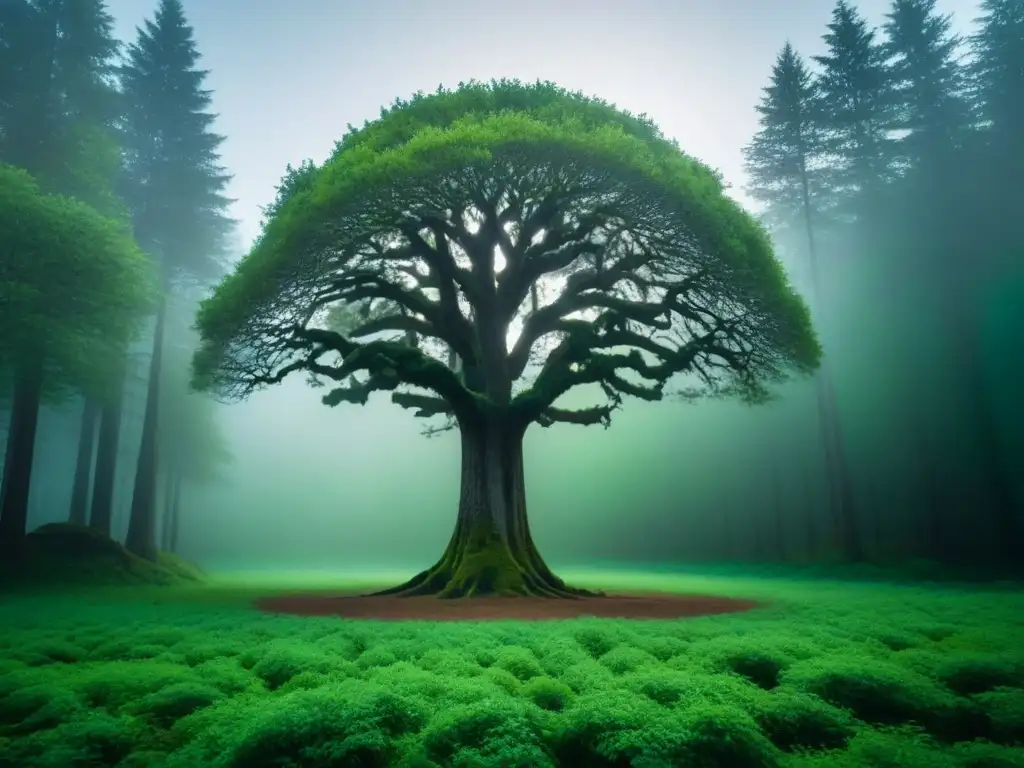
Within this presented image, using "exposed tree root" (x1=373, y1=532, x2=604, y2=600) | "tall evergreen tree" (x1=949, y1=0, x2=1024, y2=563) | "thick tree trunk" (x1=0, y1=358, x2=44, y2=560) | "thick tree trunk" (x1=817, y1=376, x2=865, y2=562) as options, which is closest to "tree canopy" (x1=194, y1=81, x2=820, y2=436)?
"exposed tree root" (x1=373, y1=532, x2=604, y2=600)

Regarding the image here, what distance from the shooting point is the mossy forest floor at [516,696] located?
414 cm

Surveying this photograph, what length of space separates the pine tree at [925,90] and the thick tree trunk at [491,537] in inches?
807

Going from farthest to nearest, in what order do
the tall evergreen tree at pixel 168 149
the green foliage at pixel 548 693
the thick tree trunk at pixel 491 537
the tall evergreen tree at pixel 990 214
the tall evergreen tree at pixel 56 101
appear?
1. the tall evergreen tree at pixel 168 149
2. the tall evergreen tree at pixel 990 214
3. the tall evergreen tree at pixel 56 101
4. the thick tree trunk at pixel 491 537
5. the green foliage at pixel 548 693

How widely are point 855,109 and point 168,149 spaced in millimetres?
27879

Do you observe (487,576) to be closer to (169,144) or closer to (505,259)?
(505,259)

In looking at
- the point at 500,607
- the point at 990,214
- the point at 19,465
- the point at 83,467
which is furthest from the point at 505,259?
the point at 83,467

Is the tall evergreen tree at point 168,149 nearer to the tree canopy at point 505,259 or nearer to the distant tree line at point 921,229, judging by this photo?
the tree canopy at point 505,259

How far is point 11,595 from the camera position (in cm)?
1321

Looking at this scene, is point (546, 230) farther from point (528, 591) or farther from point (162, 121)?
point (162, 121)

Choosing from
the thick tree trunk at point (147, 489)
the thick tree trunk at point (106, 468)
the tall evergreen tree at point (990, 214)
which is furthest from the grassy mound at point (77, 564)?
the tall evergreen tree at point (990, 214)

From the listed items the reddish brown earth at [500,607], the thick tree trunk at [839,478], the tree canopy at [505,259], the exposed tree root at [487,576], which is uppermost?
the tree canopy at [505,259]

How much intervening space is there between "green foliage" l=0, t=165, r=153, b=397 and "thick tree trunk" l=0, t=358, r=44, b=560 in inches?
29.7

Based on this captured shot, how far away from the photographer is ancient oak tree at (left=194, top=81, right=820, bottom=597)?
1125cm

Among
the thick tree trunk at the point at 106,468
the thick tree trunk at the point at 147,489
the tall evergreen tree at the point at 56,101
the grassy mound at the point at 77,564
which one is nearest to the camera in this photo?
the grassy mound at the point at 77,564
